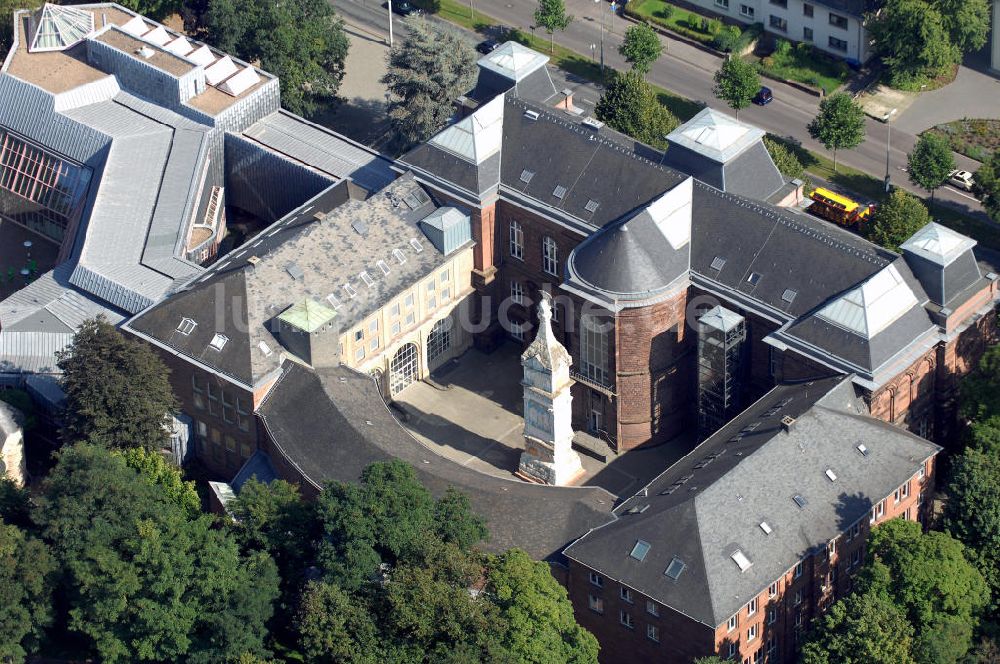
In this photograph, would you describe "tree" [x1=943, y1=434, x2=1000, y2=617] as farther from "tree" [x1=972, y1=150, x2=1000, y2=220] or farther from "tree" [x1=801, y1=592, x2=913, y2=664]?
"tree" [x1=972, y1=150, x2=1000, y2=220]

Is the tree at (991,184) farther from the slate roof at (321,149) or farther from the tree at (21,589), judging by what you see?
the tree at (21,589)

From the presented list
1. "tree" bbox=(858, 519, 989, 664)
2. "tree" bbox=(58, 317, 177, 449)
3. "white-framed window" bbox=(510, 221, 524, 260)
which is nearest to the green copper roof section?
"tree" bbox=(58, 317, 177, 449)

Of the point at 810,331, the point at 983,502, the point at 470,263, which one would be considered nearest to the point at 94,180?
the point at 470,263

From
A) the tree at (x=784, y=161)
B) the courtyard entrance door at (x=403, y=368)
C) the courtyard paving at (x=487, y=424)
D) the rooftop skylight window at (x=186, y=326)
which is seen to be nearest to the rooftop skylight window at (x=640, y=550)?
the courtyard paving at (x=487, y=424)

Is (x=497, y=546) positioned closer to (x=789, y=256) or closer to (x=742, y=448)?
(x=742, y=448)

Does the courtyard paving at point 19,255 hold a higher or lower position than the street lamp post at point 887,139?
lower
